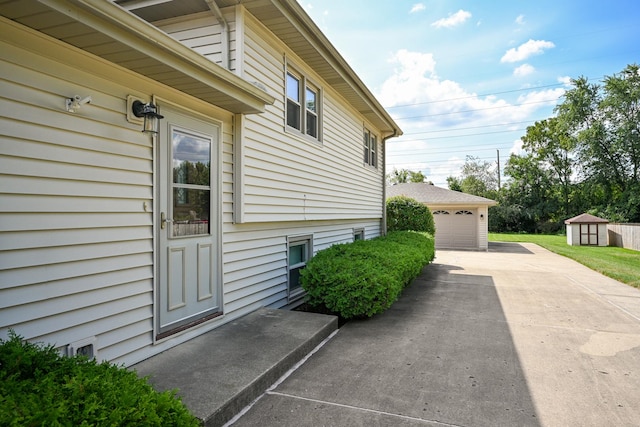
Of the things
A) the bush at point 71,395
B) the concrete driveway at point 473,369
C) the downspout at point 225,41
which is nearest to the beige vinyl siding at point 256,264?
the concrete driveway at point 473,369

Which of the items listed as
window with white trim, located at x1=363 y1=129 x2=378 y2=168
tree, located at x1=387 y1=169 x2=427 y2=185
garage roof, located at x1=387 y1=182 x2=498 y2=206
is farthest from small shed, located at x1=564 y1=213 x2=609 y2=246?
tree, located at x1=387 y1=169 x2=427 y2=185

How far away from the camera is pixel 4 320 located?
238 cm

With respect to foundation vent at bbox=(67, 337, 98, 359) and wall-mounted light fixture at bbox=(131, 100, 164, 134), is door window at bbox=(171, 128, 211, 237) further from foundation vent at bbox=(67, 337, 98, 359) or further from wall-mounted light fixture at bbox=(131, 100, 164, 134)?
foundation vent at bbox=(67, 337, 98, 359)

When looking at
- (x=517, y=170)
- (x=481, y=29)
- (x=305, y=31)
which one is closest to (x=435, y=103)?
(x=517, y=170)

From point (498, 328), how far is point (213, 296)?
3928 mm

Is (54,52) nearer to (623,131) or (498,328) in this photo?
(498,328)

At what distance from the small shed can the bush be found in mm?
23165

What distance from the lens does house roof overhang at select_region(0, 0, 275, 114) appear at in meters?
2.28

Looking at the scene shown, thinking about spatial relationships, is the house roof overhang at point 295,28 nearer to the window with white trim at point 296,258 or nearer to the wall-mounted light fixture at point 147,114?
the wall-mounted light fixture at point 147,114

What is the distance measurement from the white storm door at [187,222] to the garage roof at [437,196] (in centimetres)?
1649

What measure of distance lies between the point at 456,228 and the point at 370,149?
10308 mm

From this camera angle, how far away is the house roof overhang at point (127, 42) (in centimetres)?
228

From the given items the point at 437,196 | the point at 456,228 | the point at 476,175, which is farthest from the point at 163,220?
the point at 476,175

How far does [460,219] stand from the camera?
62.6 feet
